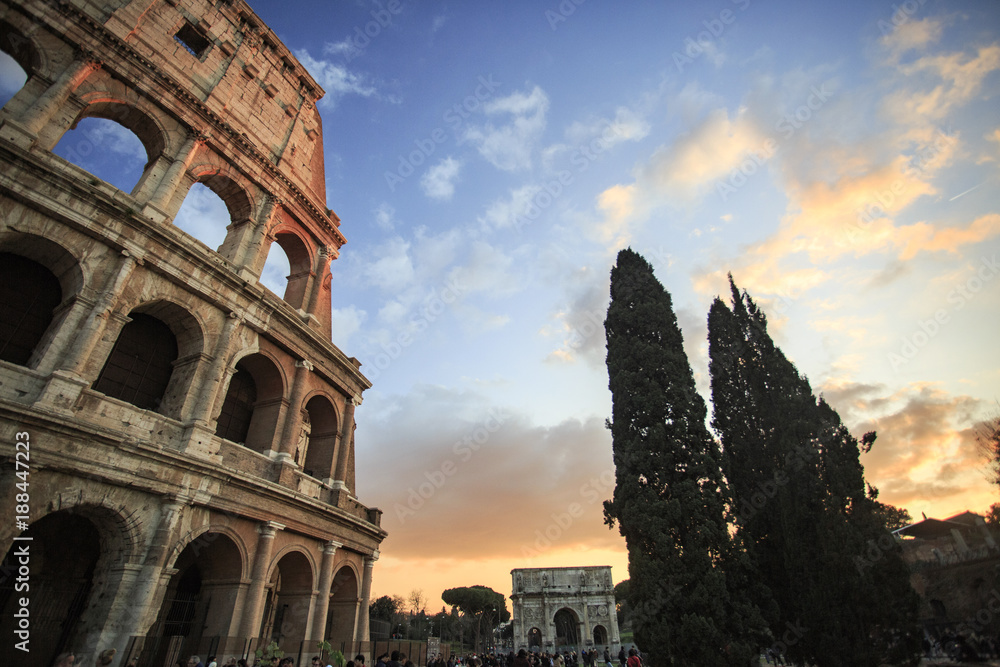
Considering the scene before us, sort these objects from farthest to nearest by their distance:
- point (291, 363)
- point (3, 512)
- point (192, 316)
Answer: point (291, 363)
point (192, 316)
point (3, 512)

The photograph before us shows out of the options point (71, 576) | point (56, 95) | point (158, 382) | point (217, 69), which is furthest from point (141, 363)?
point (217, 69)

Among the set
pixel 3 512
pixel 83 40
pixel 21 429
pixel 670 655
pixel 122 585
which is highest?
pixel 83 40

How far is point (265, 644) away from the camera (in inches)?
501

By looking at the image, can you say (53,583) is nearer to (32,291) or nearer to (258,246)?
(32,291)

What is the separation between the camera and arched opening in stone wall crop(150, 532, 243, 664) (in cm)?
1050

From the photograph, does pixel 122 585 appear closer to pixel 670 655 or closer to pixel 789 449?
pixel 670 655

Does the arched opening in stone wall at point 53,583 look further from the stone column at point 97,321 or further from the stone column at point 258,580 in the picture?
the stone column at point 97,321

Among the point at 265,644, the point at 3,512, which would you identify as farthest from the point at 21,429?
the point at 265,644

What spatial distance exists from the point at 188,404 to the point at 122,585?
3863mm

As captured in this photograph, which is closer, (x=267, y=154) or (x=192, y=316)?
(x=192, y=316)

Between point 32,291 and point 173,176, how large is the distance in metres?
4.43

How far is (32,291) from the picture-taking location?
34.5ft

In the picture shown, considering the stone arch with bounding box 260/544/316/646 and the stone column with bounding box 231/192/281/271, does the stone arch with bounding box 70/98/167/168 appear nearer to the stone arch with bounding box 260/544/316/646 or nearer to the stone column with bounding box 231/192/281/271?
the stone column with bounding box 231/192/281/271

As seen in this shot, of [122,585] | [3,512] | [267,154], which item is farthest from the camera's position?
[267,154]
